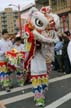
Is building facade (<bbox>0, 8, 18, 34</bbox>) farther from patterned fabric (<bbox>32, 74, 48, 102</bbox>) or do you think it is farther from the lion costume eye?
the lion costume eye

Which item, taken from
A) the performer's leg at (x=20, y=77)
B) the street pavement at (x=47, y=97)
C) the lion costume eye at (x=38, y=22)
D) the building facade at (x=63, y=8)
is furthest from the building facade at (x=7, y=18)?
the lion costume eye at (x=38, y=22)

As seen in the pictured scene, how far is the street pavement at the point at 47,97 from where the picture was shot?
9.05 m

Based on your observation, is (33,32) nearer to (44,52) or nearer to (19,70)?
(44,52)

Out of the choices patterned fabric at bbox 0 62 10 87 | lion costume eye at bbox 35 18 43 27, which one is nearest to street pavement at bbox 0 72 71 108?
patterned fabric at bbox 0 62 10 87

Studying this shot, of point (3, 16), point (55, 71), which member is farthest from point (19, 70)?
point (3, 16)

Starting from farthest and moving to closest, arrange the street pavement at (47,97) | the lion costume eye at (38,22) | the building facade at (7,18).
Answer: the building facade at (7,18) < the street pavement at (47,97) < the lion costume eye at (38,22)

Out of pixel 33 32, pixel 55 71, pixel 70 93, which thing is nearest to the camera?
pixel 33 32

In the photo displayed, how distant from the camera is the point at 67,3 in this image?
5081 centimetres

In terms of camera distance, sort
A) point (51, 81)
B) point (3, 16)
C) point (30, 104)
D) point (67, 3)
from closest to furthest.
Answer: point (30, 104), point (51, 81), point (67, 3), point (3, 16)

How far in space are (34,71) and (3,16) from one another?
192 ft

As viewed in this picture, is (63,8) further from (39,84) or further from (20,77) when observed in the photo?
(39,84)

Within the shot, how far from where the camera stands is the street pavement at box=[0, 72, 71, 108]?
9.05 meters

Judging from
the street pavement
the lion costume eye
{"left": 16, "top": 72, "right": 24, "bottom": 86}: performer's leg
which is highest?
the lion costume eye

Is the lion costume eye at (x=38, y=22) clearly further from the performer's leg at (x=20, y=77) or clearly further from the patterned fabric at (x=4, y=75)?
the performer's leg at (x=20, y=77)
